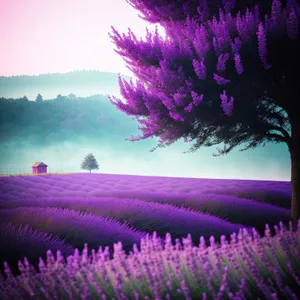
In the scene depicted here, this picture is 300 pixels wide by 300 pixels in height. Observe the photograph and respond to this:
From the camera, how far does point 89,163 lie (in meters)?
30.2

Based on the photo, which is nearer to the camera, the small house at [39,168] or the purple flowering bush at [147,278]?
the purple flowering bush at [147,278]

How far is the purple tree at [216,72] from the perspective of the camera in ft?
14.8

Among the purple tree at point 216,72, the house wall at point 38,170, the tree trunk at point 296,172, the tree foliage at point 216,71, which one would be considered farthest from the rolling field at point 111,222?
the house wall at point 38,170

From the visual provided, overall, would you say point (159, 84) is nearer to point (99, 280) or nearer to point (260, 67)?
point (260, 67)

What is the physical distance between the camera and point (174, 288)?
8.28 feet

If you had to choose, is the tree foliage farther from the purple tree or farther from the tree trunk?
the tree trunk

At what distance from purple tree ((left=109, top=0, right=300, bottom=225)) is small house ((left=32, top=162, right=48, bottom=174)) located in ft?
66.9

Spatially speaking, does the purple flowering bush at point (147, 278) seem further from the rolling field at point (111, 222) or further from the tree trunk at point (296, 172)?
the tree trunk at point (296, 172)

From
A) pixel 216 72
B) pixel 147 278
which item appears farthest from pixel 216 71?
pixel 147 278

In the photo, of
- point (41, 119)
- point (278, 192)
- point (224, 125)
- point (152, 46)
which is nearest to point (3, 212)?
point (152, 46)

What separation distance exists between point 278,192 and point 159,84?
20.5 ft

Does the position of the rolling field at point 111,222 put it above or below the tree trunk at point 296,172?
below

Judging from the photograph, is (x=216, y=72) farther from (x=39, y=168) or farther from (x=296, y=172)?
(x=39, y=168)

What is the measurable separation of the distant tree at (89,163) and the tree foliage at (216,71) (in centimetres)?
2530
